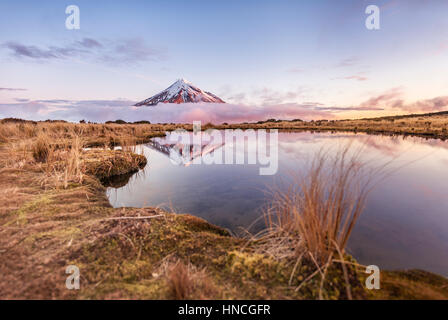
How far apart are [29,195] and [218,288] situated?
471cm

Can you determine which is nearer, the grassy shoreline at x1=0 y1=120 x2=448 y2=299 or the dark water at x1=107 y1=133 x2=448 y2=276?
the grassy shoreline at x1=0 y1=120 x2=448 y2=299

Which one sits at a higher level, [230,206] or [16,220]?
[16,220]

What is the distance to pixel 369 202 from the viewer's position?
5723 millimetres

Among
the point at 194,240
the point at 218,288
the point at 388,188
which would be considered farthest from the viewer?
the point at 388,188

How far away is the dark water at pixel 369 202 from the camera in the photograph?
353 cm

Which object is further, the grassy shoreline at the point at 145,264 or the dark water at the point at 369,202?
the dark water at the point at 369,202

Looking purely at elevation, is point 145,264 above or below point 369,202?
above

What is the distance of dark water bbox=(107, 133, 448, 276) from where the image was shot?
3.53 meters

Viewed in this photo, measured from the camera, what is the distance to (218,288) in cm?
197

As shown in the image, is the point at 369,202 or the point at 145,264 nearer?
the point at 145,264
